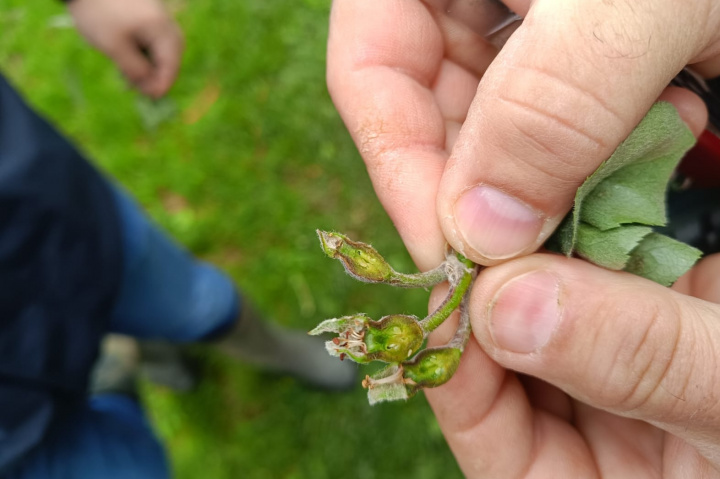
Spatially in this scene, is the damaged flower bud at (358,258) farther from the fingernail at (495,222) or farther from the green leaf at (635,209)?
the green leaf at (635,209)

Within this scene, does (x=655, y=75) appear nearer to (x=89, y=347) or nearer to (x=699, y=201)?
(x=699, y=201)

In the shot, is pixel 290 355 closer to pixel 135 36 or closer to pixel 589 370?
pixel 135 36

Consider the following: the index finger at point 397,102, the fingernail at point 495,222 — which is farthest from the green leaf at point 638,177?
the index finger at point 397,102

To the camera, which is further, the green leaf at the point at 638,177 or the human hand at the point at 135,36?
the human hand at the point at 135,36

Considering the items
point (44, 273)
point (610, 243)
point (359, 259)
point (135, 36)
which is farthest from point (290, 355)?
point (610, 243)

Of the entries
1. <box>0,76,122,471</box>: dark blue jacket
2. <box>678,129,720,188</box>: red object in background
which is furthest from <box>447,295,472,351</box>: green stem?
<box>0,76,122,471</box>: dark blue jacket

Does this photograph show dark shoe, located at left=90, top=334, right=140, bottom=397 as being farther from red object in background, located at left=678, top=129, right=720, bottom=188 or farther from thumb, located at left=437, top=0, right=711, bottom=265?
red object in background, located at left=678, top=129, right=720, bottom=188

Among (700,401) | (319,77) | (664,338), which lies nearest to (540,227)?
(664,338)

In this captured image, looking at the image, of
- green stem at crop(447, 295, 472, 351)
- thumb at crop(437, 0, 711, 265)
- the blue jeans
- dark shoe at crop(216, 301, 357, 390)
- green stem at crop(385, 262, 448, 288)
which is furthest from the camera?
dark shoe at crop(216, 301, 357, 390)
